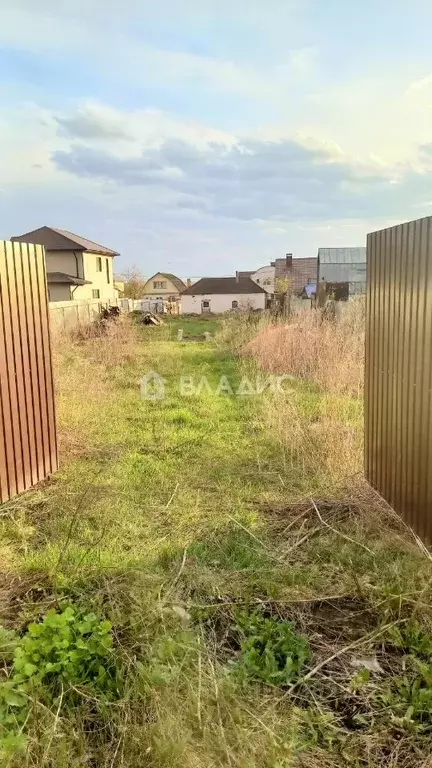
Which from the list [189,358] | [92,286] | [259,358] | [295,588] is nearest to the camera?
[295,588]

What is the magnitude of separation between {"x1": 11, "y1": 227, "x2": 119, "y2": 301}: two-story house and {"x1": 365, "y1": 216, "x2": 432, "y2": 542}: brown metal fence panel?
2236cm

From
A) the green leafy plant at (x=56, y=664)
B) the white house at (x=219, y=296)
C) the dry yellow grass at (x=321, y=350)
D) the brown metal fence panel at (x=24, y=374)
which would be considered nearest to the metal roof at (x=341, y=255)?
the white house at (x=219, y=296)

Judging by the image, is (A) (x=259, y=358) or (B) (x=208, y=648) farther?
(A) (x=259, y=358)

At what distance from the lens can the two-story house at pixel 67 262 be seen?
24.5m

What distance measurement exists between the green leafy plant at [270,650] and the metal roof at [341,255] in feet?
113

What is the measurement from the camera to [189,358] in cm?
1187

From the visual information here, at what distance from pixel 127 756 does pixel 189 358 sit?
10328 millimetres

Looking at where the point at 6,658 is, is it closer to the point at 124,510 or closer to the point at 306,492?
the point at 124,510

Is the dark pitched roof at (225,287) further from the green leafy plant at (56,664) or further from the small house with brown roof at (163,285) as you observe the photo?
the green leafy plant at (56,664)

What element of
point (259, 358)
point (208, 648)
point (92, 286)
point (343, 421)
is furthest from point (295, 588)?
point (92, 286)

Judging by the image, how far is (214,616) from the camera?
248cm

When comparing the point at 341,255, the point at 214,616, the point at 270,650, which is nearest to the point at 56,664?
the point at 214,616

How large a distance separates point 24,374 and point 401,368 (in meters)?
2.98

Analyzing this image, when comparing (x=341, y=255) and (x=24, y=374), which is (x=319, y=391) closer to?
(x=24, y=374)
